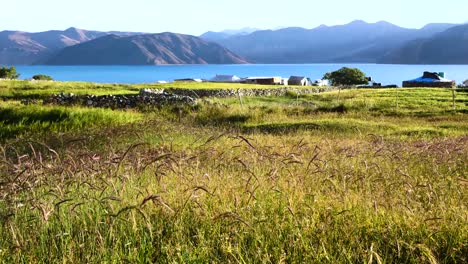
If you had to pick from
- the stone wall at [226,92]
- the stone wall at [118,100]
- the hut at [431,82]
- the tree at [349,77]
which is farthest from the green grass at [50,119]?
the tree at [349,77]

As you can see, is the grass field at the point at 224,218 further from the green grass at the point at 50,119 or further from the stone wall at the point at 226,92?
the stone wall at the point at 226,92

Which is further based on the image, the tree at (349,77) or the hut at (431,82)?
the tree at (349,77)

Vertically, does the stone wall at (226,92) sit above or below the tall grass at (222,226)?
below

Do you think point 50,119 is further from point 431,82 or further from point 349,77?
point 349,77

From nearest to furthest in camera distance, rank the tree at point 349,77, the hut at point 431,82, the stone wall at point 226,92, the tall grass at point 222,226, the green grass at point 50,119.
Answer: the tall grass at point 222,226
the green grass at point 50,119
the stone wall at point 226,92
the hut at point 431,82
the tree at point 349,77

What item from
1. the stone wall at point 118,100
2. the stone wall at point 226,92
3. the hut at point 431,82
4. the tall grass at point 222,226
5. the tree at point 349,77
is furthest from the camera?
the tree at point 349,77

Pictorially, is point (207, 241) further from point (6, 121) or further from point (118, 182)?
point (6, 121)

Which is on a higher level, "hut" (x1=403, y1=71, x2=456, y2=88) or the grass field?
the grass field

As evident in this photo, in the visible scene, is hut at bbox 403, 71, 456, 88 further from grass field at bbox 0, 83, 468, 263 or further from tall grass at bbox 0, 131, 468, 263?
tall grass at bbox 0, 131, 468, 263

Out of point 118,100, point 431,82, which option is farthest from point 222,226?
point 431,82

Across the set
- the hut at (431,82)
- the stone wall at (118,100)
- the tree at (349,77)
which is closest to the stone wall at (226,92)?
the stone wall at (118,100)

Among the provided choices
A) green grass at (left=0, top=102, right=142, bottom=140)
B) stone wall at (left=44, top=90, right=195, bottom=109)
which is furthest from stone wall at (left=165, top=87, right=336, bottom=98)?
green grass at (left=0, top=102, right=142, bottom=140)

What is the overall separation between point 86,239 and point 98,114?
17.2 metres

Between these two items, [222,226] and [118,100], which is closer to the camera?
[222,226]
